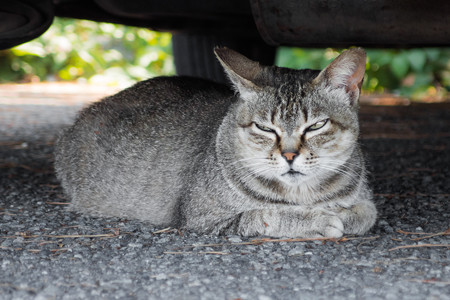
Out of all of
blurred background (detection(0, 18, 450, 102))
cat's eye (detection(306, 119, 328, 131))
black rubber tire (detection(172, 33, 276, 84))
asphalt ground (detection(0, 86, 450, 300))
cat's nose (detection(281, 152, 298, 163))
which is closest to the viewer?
asphalt ground (detection(0, 86, 450, 300))

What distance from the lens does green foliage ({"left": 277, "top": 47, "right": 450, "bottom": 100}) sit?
29.3 feet

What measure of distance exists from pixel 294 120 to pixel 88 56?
8.70m

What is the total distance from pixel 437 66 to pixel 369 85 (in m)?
1.25

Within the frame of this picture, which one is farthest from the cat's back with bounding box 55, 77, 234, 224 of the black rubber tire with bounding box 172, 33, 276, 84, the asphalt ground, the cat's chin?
the black rubber tire with bounding box 172, 33, 276, 84

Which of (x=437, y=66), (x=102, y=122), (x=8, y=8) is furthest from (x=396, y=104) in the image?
(x=8, y=8)

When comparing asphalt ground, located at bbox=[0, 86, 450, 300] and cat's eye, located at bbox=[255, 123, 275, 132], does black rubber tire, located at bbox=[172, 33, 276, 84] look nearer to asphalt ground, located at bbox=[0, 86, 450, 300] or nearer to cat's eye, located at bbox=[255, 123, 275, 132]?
asphalt ground, located at bbox=[0, 86, 450, 300]

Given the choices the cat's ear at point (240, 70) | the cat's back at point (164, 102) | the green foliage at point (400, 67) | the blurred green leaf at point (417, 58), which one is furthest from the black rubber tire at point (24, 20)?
the blurred green leaf at point (417, 58)

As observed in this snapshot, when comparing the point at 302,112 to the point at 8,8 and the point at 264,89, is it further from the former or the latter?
the point at 8,8

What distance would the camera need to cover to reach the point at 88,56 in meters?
10.9

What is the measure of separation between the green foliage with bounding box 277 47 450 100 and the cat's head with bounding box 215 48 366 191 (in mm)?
5921

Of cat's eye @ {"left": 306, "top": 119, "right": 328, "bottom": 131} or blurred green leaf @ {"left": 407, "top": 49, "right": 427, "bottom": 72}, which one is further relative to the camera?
blurred green leaf @ {"left": 407, "top": 49, "right": 427, "bottom": 72}

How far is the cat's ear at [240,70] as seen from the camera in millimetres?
2971

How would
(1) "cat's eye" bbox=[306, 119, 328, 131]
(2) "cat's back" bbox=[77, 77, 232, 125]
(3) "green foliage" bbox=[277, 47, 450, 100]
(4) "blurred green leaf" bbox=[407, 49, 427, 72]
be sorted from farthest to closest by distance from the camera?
(3) "green foliage" bbox=[277, 47, 450, 100] < (4) "blurred green leaf" bbox=[407, 49, 427, 72] < (2) "cat's back" bbox=[77, 77, 232, 125] < (1) "cat's eye" bbox=[306, 119, 328, 131]

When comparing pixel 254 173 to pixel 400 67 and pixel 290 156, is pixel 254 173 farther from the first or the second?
pixel 400 67
